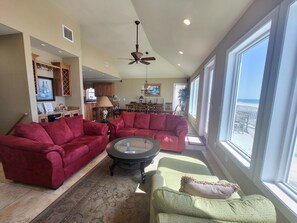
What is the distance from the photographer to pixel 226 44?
2.66m

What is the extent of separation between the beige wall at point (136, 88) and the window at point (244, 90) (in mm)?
6812

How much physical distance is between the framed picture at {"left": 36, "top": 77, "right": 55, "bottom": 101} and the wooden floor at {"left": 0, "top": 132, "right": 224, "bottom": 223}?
7.11 ft

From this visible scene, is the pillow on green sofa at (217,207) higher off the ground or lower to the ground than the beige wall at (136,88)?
lower

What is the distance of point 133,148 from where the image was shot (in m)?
2.53

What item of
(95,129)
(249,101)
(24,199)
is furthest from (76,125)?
(249,101)

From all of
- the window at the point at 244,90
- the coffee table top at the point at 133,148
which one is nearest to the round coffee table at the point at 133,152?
the coffee table top at the point at 133,148

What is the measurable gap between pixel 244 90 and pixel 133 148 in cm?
218

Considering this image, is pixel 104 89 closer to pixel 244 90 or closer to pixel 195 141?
pixel 195 141

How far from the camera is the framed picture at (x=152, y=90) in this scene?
9586 millimetres

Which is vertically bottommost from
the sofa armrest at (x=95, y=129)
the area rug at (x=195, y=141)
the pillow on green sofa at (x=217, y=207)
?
the area rug at (x=195, y=141)

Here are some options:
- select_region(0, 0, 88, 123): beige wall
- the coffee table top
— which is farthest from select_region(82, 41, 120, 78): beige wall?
the coffee table top

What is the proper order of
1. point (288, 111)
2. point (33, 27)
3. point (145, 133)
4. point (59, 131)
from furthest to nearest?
1. point (145, 133)
2. point (33, 27)
3. point (59, 131)
4. point (288, 111)

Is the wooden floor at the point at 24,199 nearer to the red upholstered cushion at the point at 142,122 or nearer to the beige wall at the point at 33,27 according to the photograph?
the beige wall at the point at 33,27

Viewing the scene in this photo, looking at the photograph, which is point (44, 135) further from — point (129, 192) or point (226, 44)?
point (226, 44)
